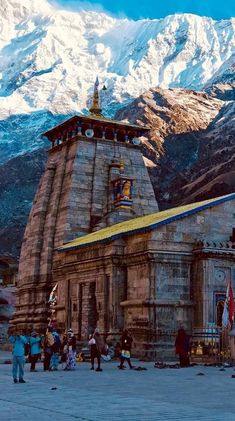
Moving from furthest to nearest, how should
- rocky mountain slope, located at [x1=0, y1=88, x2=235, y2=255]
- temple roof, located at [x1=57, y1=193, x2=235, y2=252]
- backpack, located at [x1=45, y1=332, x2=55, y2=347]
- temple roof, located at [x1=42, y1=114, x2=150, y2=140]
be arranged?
rocky mountain slope, located at [x1=0, y1=88, x2=235, y2=255]
temple roof, located at [x1=42, y1=114, x2=150, y2=140]
temple roof, located at [x1=57, y1=193, x2=235, y2=252]
backpack, located at [x1=45, y1=332, x2=55, y2=347]

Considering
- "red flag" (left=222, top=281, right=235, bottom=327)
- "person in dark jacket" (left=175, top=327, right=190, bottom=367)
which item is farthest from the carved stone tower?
"person in dark jacket" (left=175, top=327, right=190, bottom=367)

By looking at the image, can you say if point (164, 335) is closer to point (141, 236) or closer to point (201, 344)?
point (201, 344)

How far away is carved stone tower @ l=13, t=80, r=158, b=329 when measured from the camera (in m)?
41.2

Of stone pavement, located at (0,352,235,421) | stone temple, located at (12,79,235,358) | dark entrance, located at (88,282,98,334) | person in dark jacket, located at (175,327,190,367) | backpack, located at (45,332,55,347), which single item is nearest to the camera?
stone pavement, located at (0,352,235,421)

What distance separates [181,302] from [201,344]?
2230 millimetres

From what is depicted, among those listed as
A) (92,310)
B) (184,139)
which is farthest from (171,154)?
(92,310)

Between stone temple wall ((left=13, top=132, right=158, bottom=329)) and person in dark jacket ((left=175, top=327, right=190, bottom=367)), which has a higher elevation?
stone temple wall ((left=13, top=132, right=158, bottom=329))

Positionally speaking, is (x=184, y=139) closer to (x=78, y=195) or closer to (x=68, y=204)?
(x=78, y=195)

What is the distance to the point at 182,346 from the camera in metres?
25.4

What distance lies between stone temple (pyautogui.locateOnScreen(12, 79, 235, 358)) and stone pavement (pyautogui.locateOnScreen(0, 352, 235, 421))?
7068 millimetres

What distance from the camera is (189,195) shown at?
124 m

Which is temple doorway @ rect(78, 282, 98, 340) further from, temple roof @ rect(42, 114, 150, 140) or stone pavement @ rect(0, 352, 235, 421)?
temple roof @ rect(42, 114, 150, 140)

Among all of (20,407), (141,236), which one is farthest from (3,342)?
(20,407)

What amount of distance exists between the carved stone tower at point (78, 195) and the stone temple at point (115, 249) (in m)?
0.07
